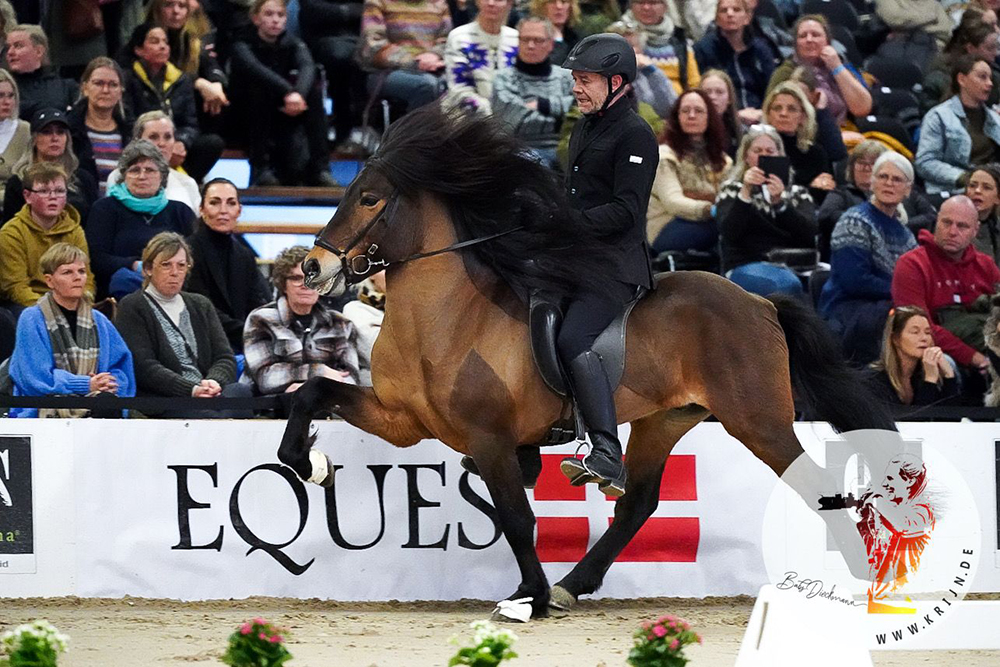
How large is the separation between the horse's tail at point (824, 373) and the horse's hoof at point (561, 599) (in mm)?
1529

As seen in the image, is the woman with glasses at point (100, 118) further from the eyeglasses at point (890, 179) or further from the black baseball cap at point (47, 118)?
the eyeglasses at point (890, 179)

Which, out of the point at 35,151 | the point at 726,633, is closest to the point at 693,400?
the point at 726,633

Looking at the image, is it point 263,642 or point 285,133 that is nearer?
point 263,642

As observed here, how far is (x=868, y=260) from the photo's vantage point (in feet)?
33.0

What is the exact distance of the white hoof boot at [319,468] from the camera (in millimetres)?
7176

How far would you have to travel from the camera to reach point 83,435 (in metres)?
7.79

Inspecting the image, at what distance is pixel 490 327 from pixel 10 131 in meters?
4.31

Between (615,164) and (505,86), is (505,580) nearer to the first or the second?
(615,164)

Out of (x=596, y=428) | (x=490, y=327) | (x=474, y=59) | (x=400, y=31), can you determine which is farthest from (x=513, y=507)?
(x=400, y=31)

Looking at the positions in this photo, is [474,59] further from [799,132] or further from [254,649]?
[254,649]

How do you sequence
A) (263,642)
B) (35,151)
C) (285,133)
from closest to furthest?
(263,642), (35,151), (285,133)

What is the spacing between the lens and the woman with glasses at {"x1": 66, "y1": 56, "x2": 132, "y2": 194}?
32.7 ft

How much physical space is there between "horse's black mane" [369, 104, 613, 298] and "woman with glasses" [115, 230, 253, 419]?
72.2 inches

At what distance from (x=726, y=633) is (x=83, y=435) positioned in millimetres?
3313
